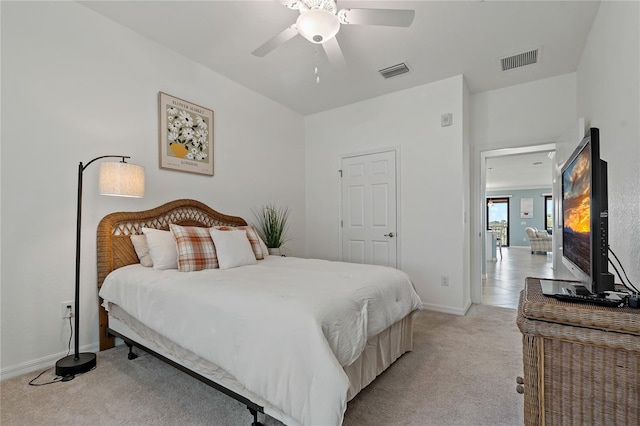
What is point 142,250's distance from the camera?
2668 millimetres

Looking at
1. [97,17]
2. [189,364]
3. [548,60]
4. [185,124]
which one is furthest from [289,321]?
[548,60]

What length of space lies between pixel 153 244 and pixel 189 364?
1.18 metres

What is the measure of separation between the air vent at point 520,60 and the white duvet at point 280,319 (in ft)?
8.85

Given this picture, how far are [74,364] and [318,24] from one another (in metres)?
2.88

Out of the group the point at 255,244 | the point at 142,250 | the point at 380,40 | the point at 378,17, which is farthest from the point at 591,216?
the point at 142,250

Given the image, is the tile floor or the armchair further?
the armchair

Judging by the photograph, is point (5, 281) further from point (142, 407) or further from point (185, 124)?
point (185, 124)

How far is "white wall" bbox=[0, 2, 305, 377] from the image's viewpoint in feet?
7.14

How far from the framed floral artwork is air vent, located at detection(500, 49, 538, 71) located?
332 centimetres

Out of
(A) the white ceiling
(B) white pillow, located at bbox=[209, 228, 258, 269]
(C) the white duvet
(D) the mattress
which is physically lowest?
(D) the mattress

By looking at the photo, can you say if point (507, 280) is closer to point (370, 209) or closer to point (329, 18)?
point (370, 209)

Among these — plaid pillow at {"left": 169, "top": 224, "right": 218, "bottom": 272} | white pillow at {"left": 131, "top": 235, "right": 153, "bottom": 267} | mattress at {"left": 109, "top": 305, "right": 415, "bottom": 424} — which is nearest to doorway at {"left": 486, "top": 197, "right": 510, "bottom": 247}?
mattress at {"left": 109, "top": 305, "right": 415, "bottom": 424}

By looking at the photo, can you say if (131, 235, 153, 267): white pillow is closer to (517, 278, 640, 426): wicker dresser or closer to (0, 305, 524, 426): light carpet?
(0, 305, 524, 426): light carpet

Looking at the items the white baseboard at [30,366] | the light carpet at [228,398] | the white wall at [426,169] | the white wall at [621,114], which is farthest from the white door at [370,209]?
the white baseboard at [30,366]
